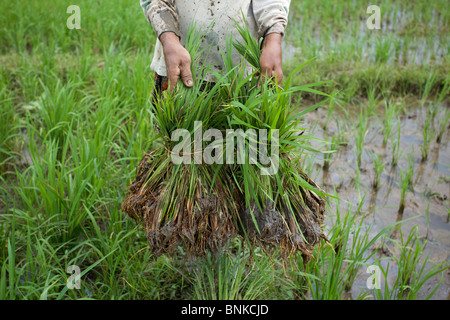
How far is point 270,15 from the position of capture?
142 centimetres

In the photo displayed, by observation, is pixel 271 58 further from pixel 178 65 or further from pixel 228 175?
pixel 228 175

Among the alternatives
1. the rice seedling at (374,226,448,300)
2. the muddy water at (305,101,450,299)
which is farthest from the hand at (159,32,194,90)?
the rice seedling at (374,226,448,300)

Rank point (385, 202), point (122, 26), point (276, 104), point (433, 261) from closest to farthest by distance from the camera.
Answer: point (276, 104) < point (433, 261) < point (385, 202) < point (122, 26)

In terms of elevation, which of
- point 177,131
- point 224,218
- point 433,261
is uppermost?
point 177,131

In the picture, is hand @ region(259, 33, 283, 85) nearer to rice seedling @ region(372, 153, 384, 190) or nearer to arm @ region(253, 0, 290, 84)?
arm @ region(253, 0, 290, 84)

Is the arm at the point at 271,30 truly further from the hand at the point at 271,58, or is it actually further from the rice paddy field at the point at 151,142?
the rice paddy field at the point at 151,142

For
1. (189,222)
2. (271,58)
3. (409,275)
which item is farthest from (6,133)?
(409,275)

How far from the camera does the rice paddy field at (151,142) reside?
1.70m

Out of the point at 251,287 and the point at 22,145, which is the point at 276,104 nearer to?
the point at 251,287

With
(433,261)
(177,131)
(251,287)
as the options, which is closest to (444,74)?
(433,261)

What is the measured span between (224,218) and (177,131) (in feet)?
1.02

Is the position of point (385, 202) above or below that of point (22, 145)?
below

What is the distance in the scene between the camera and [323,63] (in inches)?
143

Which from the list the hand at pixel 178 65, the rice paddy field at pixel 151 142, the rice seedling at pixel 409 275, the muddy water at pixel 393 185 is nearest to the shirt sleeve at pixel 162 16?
the hand at pixel 178 65
